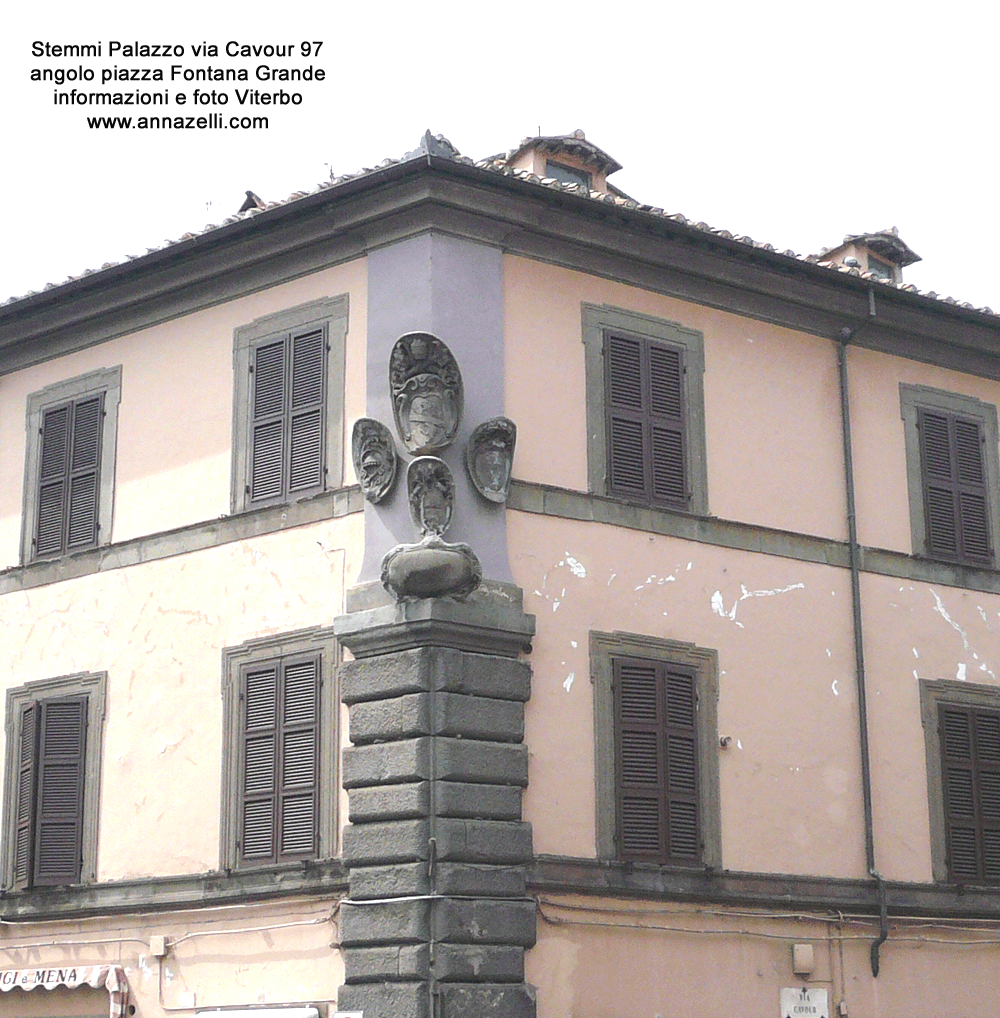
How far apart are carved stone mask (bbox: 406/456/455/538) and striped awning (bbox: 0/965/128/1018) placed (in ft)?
17.7

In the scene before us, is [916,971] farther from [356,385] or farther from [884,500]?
[356,385]

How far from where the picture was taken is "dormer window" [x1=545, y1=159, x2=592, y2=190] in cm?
2512

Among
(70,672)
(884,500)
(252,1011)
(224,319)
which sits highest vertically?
(224,319)

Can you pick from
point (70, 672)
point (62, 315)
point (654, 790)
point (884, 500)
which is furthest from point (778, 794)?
point (62, 315)

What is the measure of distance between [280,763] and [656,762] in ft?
11.6

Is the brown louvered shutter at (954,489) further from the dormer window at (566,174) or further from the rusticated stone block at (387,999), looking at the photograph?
the rusticated stone block at (387,999)

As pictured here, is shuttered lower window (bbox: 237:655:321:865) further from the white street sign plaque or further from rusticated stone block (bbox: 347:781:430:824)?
the white street sign plaque

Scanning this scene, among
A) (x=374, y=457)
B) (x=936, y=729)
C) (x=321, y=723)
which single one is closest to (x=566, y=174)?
(x=374, y=457)

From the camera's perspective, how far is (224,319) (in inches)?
834

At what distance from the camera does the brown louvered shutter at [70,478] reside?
21781mm

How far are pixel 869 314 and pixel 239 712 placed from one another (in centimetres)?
804

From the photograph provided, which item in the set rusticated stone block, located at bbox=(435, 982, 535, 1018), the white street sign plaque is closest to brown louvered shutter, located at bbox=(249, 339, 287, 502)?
rusticated stone block, located at bbox=(435, 982, 535, 1018)

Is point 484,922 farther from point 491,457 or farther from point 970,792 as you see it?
point 970,792

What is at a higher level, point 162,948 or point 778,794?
point 778,794
